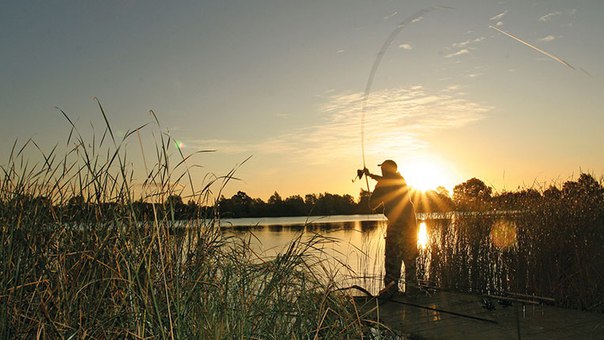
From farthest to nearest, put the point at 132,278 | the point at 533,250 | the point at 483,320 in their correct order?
the point at 533,250
the point at 483,320
the point at 132,278

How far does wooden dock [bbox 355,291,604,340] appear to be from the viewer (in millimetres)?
5418

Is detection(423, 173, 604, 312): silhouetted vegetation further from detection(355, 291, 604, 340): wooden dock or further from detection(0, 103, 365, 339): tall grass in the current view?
detection(0, 103, 365, 339): tall grass

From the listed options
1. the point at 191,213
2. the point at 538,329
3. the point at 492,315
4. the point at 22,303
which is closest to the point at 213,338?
the point at 22,303

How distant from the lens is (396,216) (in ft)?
25.4

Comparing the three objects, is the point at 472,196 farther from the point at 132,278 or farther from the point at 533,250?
the point at 132,278

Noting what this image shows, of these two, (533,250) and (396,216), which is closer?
(396,216)

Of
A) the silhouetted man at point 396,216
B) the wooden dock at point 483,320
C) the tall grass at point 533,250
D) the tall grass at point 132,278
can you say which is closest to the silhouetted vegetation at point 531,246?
the tall grass at point 533,250

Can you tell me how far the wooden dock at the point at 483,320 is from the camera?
5418 mm

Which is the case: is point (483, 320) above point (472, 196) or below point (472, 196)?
below

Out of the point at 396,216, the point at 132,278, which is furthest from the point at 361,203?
the point at 132,278

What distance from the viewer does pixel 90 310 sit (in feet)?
10.4

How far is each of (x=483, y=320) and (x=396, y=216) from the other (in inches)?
84.9

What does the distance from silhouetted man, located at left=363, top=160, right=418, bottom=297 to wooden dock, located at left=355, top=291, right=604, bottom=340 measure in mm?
609

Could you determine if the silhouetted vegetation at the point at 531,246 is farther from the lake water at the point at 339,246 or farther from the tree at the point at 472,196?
the lake water at the point at 339,246
